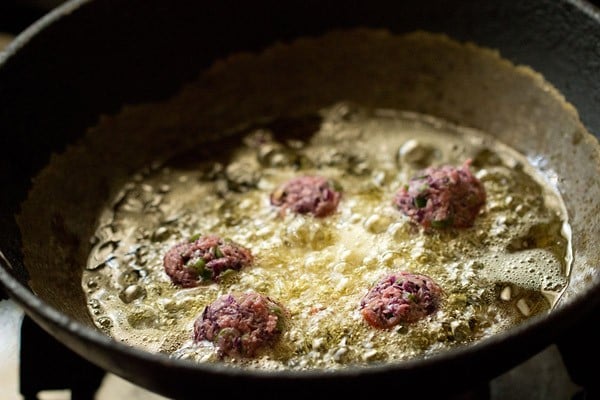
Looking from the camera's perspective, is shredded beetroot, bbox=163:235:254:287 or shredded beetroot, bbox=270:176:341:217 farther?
shredded beetroot, bbox=270:176:341:217

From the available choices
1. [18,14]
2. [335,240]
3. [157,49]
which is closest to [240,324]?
[335,240]

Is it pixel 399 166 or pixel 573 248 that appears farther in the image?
pixel 399 166

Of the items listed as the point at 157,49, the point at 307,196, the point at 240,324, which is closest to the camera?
the point at 240,324

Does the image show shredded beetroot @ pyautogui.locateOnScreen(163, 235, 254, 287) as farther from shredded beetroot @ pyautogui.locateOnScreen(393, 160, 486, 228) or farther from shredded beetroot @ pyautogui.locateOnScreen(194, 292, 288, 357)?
shredded beetroot @ pyautogui.locateOnScreen(393, 160, 486, 228)

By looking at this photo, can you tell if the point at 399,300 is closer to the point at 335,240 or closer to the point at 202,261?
the point at 335,240

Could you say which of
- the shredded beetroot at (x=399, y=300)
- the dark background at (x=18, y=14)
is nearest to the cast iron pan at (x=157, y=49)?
the shredded beetroot at (x=399, y=300)

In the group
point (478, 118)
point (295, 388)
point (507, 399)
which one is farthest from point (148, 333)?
point (478, 118)

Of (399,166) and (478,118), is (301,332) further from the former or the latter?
(478,118)

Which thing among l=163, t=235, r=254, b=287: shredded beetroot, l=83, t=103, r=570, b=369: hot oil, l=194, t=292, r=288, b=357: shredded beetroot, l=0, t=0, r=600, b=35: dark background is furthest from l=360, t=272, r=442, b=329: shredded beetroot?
l=0, t=0, r=600, b=35: dark background
